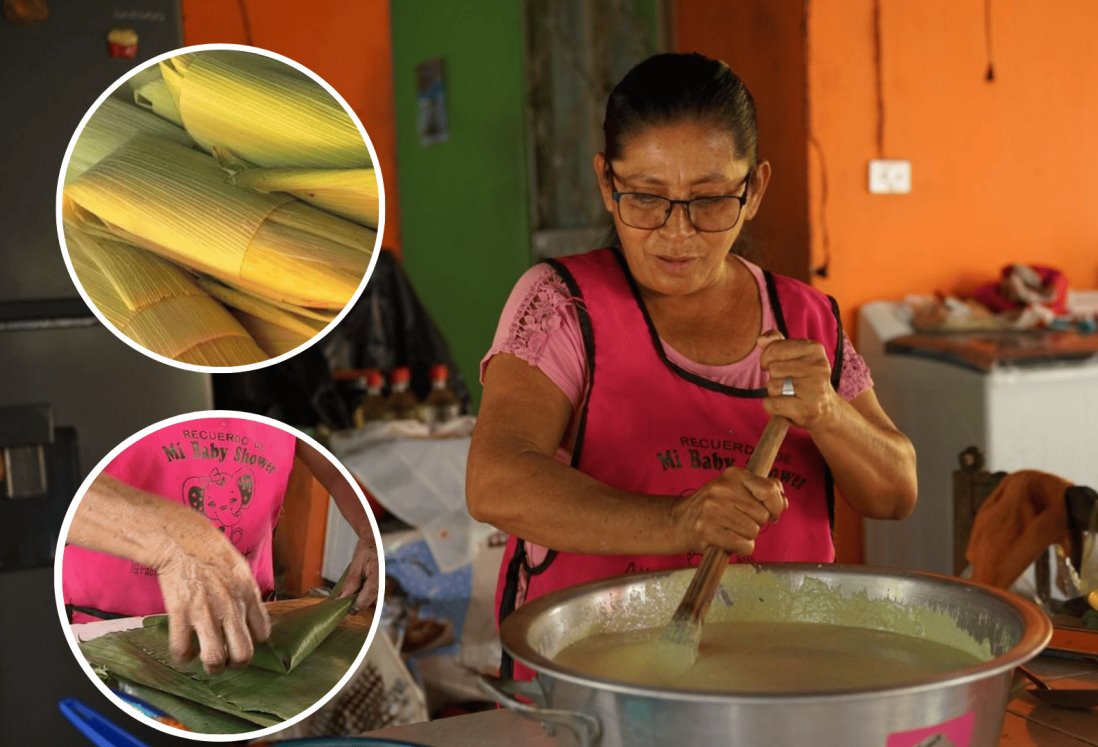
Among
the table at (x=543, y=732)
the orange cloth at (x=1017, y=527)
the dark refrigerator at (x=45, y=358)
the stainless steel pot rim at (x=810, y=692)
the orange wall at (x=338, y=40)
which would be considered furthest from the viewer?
the orange wall at (x=338, y=40)

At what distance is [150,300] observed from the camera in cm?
101

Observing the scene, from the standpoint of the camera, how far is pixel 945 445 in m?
3.58

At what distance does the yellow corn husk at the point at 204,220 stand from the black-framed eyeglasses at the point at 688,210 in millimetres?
448

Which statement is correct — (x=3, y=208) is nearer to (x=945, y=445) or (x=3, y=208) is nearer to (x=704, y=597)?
(x=704, y=597)

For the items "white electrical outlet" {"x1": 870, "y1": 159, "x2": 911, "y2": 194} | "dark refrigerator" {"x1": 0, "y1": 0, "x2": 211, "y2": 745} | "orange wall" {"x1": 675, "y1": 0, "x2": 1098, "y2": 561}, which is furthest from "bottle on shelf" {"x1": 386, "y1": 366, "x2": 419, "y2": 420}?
"white electrical outlet" {"x1": 870, "y1": 159, "x2": 911, "y2": 194}

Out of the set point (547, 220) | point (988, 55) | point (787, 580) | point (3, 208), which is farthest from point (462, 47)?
point (787, 580)

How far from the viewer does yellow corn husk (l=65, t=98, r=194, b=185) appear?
1.00 m

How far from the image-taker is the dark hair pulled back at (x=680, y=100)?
1.35m

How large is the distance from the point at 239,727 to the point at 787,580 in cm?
51

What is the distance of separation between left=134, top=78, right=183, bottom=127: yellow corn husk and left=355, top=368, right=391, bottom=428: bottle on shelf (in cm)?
201

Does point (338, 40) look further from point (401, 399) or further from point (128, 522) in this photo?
point (128, 522)

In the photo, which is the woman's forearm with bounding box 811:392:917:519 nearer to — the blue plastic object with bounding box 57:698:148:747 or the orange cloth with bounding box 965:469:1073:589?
the orange cloth with bounding box 965:469:1073:589

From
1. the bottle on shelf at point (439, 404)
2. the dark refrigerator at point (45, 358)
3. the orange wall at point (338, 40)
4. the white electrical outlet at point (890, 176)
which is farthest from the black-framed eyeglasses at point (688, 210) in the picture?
the orange wall at point (338, 40)

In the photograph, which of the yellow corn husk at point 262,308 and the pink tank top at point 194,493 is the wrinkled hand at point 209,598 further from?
the yellow corn husk at point 262,308
